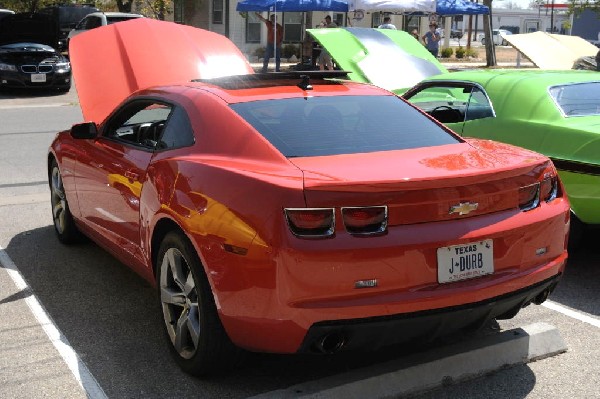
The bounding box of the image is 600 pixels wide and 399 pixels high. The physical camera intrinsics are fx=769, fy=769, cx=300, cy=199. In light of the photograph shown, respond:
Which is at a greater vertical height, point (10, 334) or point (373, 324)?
point (373, 324)

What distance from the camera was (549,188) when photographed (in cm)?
406

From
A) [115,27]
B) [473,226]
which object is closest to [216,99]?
[473,226]

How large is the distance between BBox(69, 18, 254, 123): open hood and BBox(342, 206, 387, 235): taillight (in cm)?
444

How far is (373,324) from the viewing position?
3373 millimetres

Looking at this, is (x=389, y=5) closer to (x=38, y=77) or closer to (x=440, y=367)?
(x=38, y=77)

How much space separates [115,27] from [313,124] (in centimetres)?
475

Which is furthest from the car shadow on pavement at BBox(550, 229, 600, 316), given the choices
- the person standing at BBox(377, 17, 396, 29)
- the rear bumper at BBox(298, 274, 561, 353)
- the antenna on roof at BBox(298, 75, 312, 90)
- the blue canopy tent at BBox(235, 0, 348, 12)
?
the blue canopy tent at BBox(235, 0, 348, 12)

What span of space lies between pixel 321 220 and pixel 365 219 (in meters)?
0.20

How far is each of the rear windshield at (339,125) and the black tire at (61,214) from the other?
102 inches

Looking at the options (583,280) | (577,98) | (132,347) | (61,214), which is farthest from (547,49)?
(132,347)

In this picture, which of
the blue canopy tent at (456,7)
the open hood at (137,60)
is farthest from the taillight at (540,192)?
the blue canopy tent at (456,7)

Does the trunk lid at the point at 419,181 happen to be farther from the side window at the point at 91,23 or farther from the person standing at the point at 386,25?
the side window at the point at 91,23

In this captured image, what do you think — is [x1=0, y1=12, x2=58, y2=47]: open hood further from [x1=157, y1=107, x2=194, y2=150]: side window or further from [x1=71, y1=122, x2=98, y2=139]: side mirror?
[x1=157, y1=107, x2=194, y2=150]: side window

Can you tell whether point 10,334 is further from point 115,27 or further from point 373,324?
point 115,27
